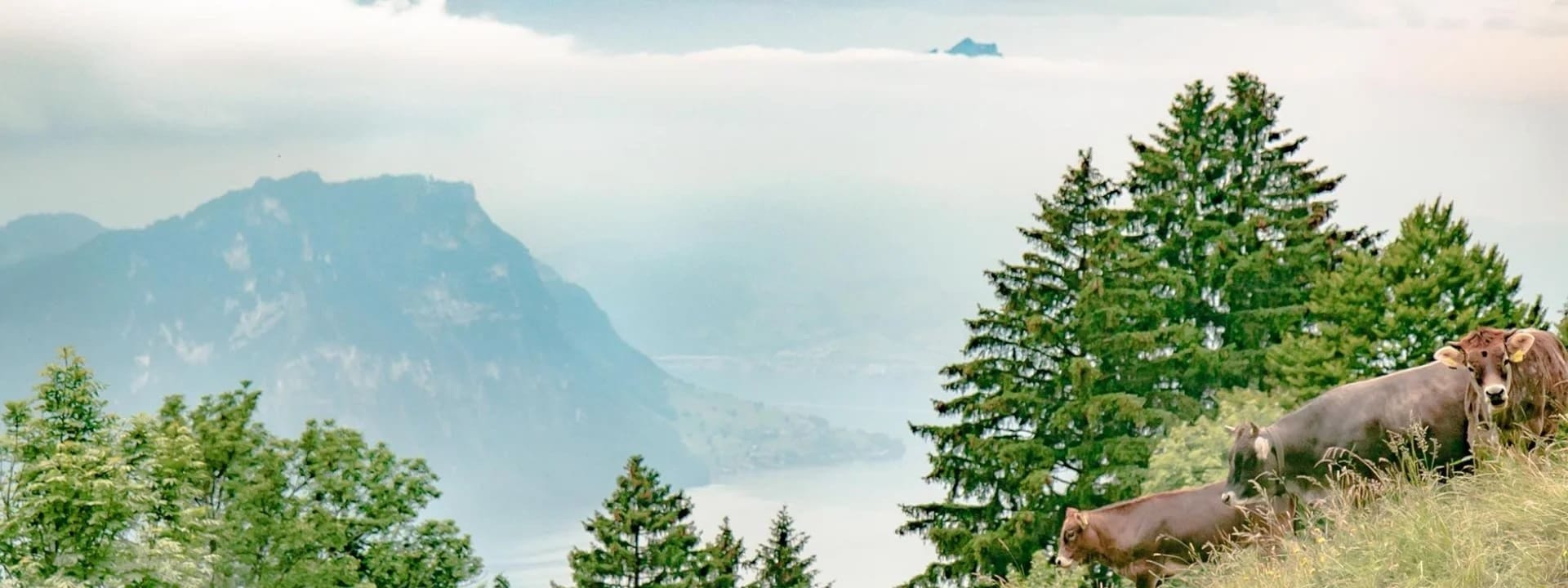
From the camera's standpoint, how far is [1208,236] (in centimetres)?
3478

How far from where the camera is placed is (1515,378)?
1247cm

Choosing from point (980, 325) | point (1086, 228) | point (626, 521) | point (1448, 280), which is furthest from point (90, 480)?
point (1448, 280)

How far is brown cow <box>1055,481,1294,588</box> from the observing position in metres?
15.7

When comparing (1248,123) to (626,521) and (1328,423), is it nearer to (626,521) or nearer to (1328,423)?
(626,521)

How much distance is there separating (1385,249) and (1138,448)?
6.03m

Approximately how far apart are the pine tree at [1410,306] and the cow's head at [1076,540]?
11907 mm

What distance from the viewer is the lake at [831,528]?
147625 millimetres

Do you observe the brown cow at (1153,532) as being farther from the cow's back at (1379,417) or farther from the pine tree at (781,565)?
the pine tree at (781,565)

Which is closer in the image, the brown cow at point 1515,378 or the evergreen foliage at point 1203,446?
the brown cow at point 1515,378

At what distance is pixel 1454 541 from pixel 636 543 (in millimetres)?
31526

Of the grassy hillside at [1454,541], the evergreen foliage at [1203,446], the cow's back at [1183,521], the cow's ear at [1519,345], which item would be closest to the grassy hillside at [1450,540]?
the grassy hillside at [1454,541]

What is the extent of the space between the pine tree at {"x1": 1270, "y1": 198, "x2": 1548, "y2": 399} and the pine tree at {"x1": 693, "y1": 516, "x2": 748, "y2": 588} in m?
17.5

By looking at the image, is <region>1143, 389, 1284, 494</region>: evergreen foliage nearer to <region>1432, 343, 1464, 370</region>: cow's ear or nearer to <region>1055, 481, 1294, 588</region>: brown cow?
<region>1055, 481, 1294, 588</region>: brown cow

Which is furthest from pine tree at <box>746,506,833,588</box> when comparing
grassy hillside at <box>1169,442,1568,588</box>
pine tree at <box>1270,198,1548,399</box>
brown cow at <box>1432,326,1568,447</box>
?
grassy hillside at <box>1169,442,1568,588</box>
